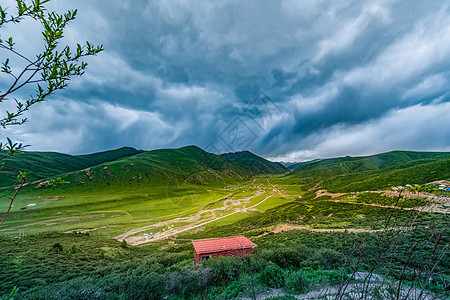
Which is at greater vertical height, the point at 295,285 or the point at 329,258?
the point at 295,285

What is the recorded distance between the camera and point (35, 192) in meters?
70.1

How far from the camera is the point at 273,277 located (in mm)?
9938

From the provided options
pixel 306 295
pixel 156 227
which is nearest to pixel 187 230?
pixel 156 227

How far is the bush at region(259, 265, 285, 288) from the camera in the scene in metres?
9.80

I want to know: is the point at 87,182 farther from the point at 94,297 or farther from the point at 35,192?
the point at 94,297

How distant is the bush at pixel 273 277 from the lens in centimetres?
980

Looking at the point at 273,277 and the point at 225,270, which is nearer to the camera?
the point at 273,277

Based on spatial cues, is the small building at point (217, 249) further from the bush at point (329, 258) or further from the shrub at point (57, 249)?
the shrub at point (57, 249)

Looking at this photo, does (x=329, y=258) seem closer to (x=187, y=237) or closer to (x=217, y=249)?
(x=217, y=249)

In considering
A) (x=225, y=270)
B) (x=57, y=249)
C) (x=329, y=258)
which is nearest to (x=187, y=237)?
(x=57, y=249)

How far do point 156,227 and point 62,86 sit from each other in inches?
1866

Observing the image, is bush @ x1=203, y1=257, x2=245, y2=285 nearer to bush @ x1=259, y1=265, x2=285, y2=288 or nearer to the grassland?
the grassland

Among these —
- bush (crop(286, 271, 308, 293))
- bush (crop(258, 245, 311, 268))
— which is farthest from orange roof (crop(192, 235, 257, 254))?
bush (crop(286, 271, 308, 293))

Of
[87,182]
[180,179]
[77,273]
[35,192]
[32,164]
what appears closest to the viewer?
[77,273]
